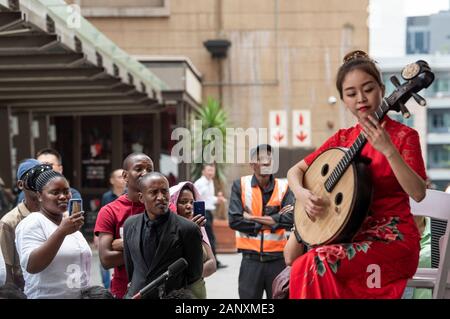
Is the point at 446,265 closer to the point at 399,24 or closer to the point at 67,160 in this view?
the point at 399,24

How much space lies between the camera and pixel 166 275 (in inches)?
123

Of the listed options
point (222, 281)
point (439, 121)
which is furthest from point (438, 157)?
point (222, 281)

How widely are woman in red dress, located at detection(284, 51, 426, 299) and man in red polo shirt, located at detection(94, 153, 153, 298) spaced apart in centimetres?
171

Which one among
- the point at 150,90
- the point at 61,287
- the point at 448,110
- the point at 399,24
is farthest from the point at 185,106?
the point at 448,110

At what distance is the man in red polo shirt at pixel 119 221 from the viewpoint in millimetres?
4086

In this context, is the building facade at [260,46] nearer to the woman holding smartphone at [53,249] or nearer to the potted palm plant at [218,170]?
the potted palm plant at [218,170]

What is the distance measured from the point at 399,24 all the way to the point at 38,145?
981 centimetres

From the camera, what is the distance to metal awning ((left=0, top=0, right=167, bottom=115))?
7.57 meters

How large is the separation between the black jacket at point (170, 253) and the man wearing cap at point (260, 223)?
2252mm

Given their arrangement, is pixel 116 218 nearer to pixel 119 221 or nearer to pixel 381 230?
pixel 119 221

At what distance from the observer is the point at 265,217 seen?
19.0ft

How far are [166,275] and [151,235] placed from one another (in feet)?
Answer: 1.31

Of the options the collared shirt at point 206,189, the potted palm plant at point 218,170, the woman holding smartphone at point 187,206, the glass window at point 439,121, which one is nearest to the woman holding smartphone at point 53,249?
the woman holding smartphone at point 187,206

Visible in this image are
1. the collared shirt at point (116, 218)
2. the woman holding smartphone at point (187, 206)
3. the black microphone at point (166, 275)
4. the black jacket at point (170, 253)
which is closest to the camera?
the black microphone at point (166, 275)
